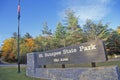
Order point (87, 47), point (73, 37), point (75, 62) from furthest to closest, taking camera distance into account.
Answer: point (73, 37) < point (75, 62) < point (87, 47)

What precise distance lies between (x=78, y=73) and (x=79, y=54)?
918mm

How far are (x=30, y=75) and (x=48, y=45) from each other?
27928mm

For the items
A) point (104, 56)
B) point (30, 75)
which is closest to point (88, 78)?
point (104, 56)

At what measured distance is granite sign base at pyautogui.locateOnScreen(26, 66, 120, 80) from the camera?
6.71 meters

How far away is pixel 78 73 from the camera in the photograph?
8.55 m

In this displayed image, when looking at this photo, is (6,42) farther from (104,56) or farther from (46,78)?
(104,56)

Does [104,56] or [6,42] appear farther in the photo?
[6,42]

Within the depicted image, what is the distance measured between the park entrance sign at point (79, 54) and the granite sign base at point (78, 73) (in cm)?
44

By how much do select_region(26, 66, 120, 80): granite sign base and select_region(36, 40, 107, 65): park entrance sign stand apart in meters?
0.44

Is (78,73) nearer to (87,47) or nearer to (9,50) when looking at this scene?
(87,47)

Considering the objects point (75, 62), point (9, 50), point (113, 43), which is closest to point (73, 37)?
point (113, 43)

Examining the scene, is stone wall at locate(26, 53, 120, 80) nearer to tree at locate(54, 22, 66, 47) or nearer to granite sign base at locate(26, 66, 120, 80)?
granite sign base at locate(26, 66, 120, 80)

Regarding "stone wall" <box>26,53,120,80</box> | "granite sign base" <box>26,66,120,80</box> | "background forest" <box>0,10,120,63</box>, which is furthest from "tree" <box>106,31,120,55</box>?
"granite sign base" <box>26,66,120,80</box>

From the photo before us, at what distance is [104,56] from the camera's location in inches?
286
